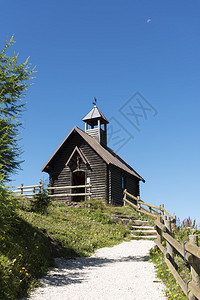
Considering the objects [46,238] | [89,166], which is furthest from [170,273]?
[89,166]

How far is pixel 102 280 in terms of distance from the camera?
8.50 metres

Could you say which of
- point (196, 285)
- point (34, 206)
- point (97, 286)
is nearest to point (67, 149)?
point (34, 206)

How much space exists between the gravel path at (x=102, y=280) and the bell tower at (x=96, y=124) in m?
17.0

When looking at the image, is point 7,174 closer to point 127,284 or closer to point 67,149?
point 127,284

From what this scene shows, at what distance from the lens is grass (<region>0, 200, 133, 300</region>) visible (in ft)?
24.0

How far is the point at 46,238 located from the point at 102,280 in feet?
12.3

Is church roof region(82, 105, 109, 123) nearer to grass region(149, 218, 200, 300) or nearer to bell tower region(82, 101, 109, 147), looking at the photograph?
bell tower region(82, 101, 109, 147)

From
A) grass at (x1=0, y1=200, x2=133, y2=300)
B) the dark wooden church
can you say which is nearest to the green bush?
grass at (x1=0, y1=200, x2=133, y2=300)

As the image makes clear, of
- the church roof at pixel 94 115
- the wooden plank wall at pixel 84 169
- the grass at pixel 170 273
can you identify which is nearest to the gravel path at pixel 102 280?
the grass at pixel 170 273

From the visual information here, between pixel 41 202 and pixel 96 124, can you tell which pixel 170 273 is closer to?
pixel 41 202

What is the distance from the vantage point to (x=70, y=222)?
1677 centimetres

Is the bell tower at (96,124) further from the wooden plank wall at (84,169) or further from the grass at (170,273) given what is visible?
the grass at (170,273)

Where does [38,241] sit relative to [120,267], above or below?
above

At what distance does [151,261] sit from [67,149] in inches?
679
